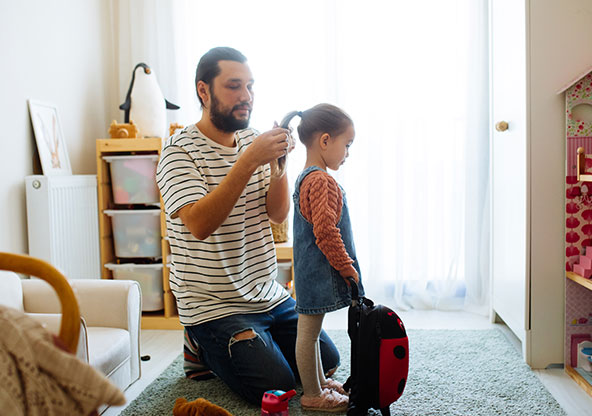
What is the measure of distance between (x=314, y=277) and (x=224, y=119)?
564 millimetres

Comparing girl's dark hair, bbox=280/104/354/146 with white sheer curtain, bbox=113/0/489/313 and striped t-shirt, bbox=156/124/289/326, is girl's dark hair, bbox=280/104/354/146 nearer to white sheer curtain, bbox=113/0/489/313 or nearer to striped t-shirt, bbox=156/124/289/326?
striped t-shirt, bbox=156/124/289/326

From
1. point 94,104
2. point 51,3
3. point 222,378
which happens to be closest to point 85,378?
point 222,378

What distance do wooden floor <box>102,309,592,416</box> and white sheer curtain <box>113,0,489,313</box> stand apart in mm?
183

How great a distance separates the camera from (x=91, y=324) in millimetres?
1801

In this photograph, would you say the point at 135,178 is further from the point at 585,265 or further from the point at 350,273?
the point at 585,265

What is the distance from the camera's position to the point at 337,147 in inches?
63.5

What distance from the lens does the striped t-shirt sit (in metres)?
1.68

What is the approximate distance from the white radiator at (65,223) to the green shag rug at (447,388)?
701 millimetres

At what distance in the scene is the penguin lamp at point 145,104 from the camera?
2.60 metres


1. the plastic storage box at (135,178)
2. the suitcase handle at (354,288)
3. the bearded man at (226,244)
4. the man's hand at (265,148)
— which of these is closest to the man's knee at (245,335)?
the bearded man at (226,244)

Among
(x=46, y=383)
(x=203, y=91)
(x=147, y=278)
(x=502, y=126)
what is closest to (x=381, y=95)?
(x=502, y=126)

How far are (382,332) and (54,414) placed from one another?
0.92 metres

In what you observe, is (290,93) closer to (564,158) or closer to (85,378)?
(564,158)

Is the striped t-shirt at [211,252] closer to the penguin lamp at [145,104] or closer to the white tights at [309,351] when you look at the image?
the white tights at [309,351]
